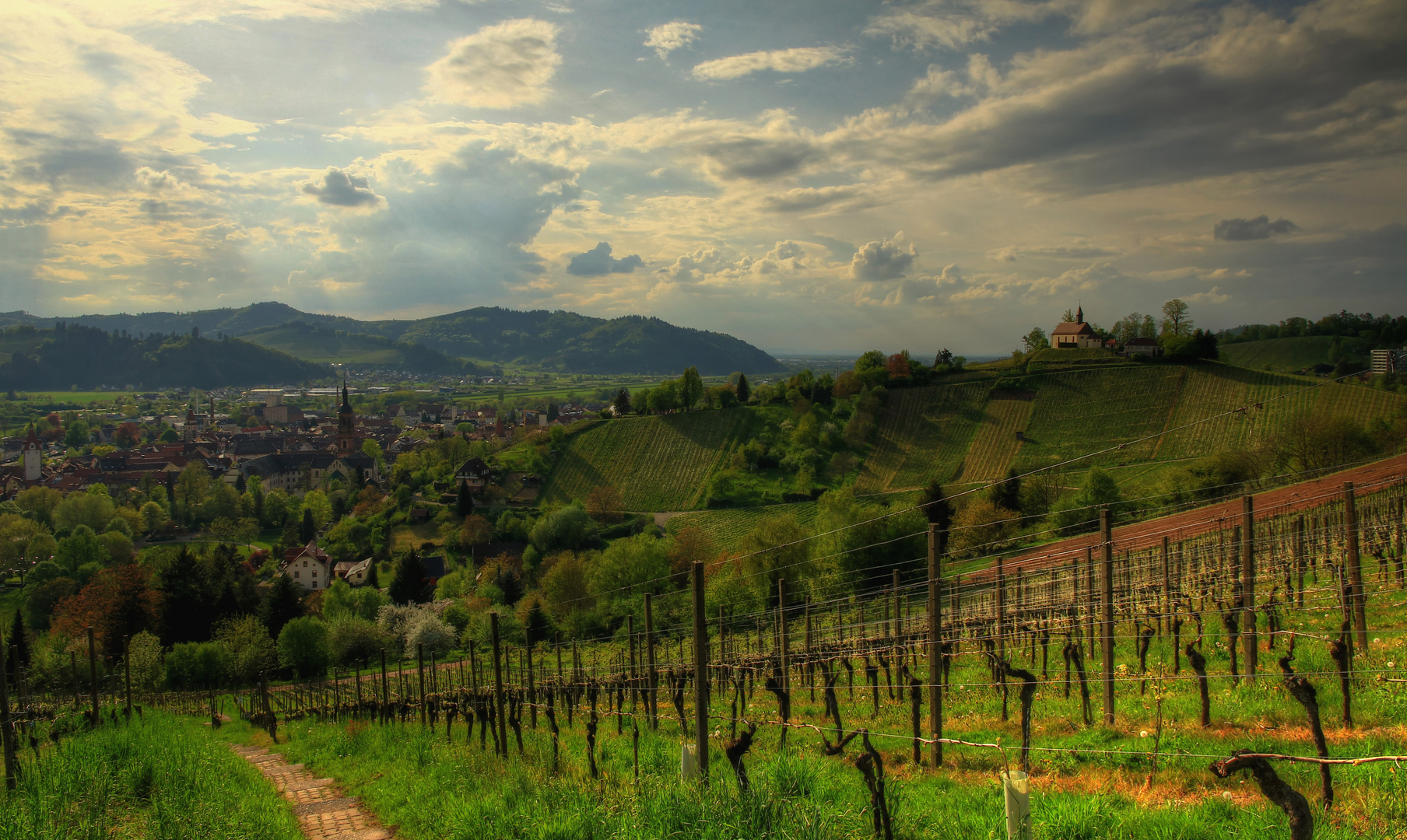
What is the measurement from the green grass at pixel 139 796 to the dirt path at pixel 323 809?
38cm

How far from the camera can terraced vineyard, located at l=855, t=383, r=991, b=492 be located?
7038 centimetres

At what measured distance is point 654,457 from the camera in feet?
279

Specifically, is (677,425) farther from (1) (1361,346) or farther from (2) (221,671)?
(1) (1361,346)

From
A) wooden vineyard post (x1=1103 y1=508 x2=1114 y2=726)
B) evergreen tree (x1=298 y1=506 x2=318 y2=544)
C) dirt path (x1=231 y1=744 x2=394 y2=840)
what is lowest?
evergreen tree (x1=298 y1=506 x2=318 y2=544)

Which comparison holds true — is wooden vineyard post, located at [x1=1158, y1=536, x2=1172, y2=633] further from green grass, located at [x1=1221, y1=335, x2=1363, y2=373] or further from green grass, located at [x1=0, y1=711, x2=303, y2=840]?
green grass, located at [x1=1221, y1=335, x2=1363, y2=373]

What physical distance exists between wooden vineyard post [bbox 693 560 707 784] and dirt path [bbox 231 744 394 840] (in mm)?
4291

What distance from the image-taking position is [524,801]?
23.2 feet

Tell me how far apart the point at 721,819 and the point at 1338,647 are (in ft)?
19.5

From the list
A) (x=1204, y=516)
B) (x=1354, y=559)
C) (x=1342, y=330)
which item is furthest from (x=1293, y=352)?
(x=1354, y=559)

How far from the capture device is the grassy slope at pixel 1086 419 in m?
58.7

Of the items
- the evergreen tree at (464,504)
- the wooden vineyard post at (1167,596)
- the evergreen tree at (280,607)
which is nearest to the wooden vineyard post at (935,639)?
the wooden vineyard post at (1167,596)

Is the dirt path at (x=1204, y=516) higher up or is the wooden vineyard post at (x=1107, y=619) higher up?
the wooden vineyard post at (x=1107, y=619)

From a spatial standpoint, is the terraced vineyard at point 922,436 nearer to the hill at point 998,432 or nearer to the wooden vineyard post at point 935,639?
the hill at point 998,432

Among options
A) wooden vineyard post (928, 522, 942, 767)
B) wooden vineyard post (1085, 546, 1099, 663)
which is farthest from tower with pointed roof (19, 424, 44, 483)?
wooden vineyard post (928, 522, 942, 767)
